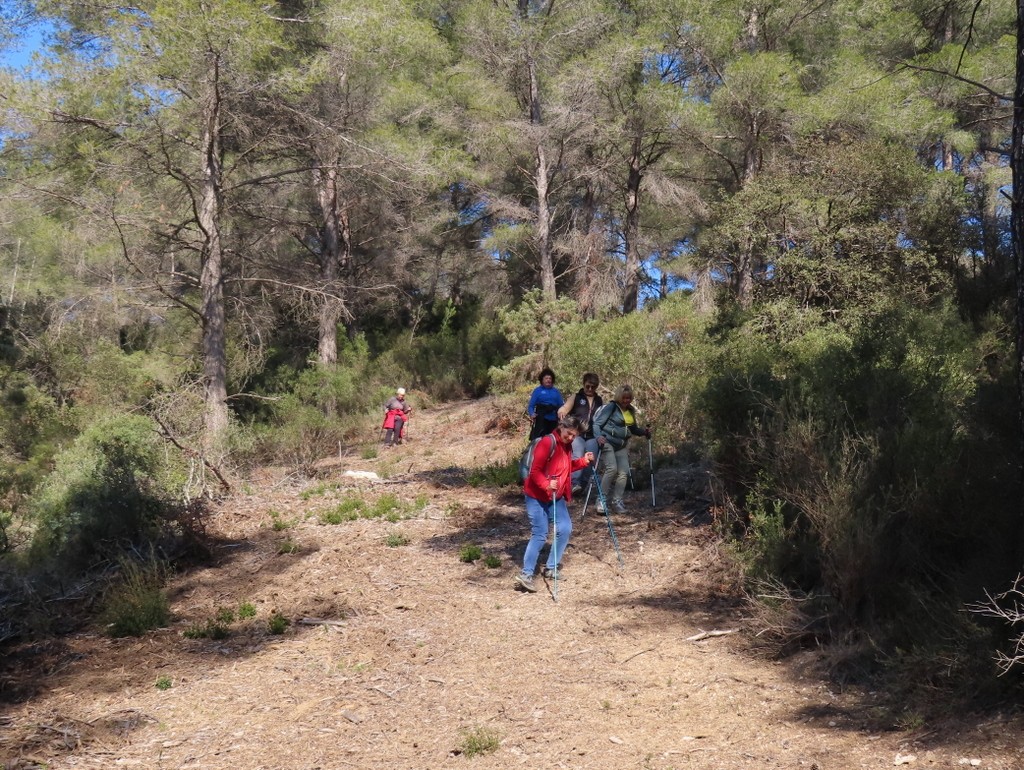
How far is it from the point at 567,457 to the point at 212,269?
979 centimetres

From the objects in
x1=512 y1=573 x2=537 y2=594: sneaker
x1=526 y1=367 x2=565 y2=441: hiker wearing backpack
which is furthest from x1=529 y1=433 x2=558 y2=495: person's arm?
x1=526 y1=367 x2=565 y2=441: hiker wearing backpack

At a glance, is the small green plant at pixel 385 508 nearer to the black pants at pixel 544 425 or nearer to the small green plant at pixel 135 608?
the black pants at pixel 544 425

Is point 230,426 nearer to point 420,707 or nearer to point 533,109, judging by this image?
point 420,707

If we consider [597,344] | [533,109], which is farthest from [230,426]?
[533,109]

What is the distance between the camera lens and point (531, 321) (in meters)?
19.0

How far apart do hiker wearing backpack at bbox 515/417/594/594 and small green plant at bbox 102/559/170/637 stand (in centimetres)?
310

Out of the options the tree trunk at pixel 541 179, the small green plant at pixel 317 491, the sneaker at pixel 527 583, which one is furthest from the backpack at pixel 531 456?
the tree trunk at pixel 541 179

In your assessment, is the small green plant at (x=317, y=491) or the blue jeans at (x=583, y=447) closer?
the blue jeans at (x=583, y=447)

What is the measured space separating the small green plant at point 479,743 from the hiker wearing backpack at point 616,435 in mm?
4497

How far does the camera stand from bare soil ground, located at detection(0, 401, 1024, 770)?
4707mm

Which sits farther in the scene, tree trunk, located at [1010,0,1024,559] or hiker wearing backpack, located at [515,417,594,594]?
hiker wearing backpack, located at [515,417,594,594]

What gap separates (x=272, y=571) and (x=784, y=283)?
32.8ft

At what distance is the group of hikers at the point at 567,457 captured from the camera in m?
7.34

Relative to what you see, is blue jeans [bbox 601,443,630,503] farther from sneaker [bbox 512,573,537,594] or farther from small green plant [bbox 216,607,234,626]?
small green plant [bbox 216,607,234,626]
